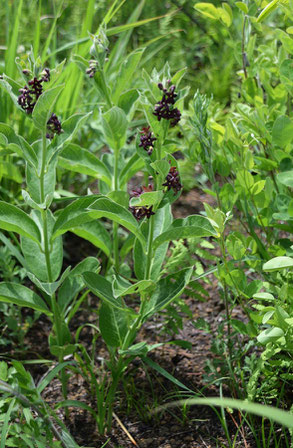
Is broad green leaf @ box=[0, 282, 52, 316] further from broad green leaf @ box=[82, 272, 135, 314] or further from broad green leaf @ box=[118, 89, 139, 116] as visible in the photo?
broad green leaf @ box=[118, 89, 139, 116]

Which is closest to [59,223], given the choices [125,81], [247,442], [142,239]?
[142,239]

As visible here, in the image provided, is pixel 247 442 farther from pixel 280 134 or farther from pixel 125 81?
pixel 125 81

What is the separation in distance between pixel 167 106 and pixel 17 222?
0.54 meters

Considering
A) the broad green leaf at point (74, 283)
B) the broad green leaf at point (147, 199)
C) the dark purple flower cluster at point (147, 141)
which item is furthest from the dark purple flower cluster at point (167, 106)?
the broad green leaf at point (74, 283)

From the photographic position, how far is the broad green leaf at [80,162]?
5.95ft

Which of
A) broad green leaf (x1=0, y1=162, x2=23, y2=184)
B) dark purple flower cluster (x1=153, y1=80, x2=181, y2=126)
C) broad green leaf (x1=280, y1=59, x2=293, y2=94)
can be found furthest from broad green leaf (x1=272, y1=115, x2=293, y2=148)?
broad green leaf (x1=0, y1=162, x2=23, y2=184)

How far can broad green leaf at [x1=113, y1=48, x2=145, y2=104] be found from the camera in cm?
180

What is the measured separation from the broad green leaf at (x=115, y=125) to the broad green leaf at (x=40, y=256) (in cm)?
31

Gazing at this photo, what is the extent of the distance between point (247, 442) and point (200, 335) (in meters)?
0.54

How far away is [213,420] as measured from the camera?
5.72 ft

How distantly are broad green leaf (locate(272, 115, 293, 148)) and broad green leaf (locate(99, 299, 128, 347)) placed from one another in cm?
72

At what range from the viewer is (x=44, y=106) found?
142 cm

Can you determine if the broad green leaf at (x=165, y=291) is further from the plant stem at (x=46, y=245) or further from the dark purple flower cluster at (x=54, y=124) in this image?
the dark purple flower cluster at (x=54, y=124)

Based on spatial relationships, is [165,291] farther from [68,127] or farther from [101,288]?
[68,127]
